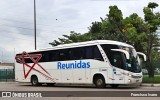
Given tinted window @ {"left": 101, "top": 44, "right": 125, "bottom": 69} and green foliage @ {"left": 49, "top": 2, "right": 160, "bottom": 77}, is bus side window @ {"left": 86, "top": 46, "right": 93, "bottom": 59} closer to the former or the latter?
tinted window @ {"left": 101, "top": 44, "right": 125, "bottom": 69}

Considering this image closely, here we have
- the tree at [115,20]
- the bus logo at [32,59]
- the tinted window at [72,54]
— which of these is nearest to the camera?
the tinted window at [72,54]

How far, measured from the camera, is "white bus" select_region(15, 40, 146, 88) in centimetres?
2575

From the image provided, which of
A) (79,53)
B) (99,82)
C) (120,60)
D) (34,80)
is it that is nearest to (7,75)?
(34,80)

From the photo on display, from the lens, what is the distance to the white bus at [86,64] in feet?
84.5

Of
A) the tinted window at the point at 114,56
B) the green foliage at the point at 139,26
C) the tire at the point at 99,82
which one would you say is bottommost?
the tire at the point at 99,82

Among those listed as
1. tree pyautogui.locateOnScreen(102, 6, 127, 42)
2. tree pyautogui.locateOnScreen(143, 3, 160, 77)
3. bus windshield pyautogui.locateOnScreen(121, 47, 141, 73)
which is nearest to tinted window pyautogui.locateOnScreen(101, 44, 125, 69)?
bus windshield pyautogui.locateOnScreen(121, 47, 141, 73)

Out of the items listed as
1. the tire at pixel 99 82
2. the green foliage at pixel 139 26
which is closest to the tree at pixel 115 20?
the green foliage at pixel 139 26

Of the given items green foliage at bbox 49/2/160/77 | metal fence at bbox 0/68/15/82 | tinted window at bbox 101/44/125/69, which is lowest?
metal fence at bbox 0/68/15/82

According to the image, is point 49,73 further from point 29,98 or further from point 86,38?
point 86,38

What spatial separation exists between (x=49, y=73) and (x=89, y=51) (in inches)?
229

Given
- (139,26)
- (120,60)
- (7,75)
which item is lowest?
(7,75)

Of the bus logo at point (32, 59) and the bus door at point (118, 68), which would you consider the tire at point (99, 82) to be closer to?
the bus door at point (118, 68)

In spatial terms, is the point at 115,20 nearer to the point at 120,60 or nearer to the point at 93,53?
the point at 93,53

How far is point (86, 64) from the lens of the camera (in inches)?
1088
